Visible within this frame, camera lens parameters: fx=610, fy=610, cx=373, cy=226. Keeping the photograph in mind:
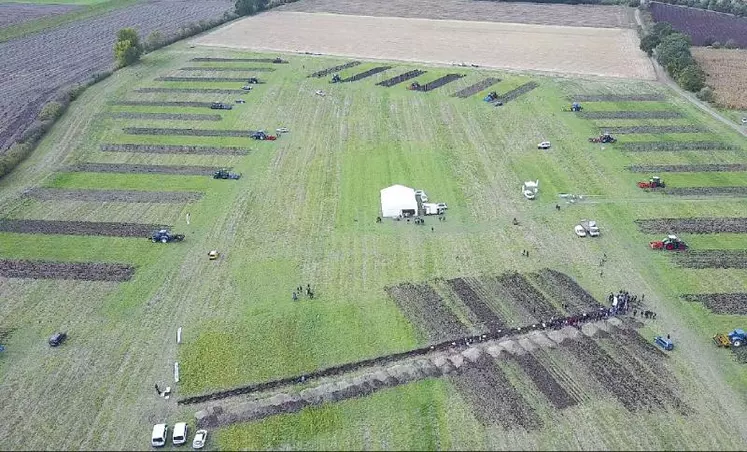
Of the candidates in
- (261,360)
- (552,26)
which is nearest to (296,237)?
(261,360)

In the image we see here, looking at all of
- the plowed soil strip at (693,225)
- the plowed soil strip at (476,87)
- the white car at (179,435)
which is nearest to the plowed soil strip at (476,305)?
the plowed soil strip at (693,225)

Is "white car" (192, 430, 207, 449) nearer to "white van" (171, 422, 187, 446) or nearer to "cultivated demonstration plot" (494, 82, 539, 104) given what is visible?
"white van" (171, 422, 187, 446)

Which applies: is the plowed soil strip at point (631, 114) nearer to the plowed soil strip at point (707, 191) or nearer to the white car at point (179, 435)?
the plowed soil strip at point (707, 191)

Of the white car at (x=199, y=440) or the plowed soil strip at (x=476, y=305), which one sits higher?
the plowed soil strip at (x=476, y=305)

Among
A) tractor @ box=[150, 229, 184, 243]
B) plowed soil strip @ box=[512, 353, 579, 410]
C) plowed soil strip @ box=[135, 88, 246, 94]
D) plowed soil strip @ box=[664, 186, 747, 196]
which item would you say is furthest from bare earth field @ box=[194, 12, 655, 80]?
plowed soil strip @ box=[512, 353, 579, 410]

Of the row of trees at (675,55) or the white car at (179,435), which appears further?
the row of trees at (675,55)

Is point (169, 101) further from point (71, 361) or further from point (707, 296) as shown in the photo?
point (707, 296)
